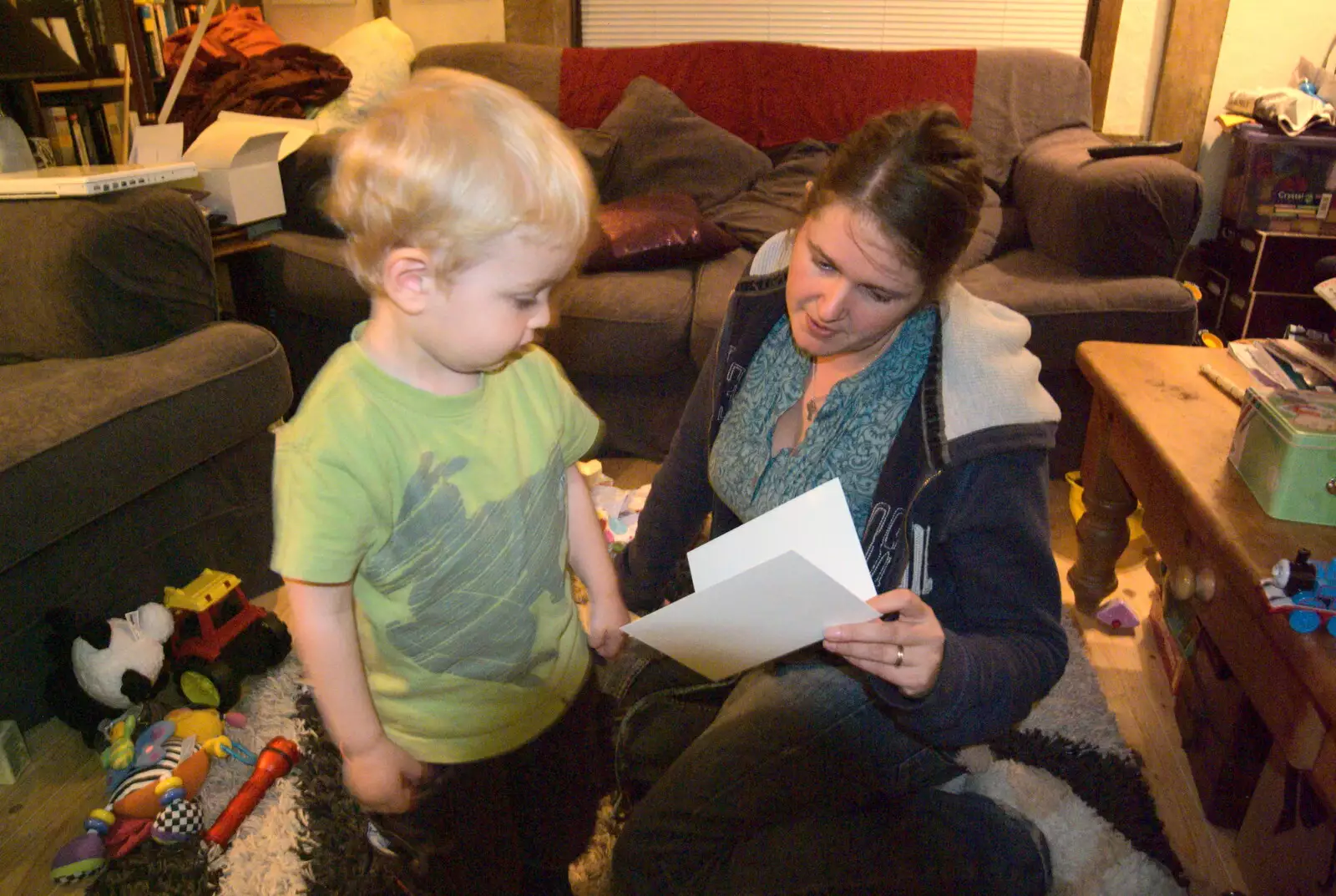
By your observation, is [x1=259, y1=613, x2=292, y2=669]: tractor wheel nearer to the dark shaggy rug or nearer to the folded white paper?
the dark shaggy rug

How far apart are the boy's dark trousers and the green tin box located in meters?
0.87

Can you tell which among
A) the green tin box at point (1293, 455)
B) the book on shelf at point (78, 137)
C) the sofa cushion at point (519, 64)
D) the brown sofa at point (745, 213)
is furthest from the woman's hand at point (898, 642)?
the book on shelf at point (78, 137)

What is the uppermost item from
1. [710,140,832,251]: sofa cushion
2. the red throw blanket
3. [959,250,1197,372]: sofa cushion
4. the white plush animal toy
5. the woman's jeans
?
the red throw blanket

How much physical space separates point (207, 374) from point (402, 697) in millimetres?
1022

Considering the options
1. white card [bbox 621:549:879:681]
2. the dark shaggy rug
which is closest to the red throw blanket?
the dark shaggy rug

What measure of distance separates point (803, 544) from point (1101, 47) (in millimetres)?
2956

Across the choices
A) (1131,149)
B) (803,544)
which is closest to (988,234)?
(1131,149)

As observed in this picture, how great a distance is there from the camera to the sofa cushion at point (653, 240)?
2307 millimetres

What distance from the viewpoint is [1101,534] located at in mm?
1713

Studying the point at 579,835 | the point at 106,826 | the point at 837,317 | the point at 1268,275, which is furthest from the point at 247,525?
the point at 1268,275

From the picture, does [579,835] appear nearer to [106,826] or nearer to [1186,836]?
[106,826]

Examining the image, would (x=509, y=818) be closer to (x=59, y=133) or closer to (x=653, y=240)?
(x=653, y=240)

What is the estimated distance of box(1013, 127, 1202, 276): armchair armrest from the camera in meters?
2.13

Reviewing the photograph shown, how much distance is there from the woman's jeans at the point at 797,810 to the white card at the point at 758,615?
0.12 meters
